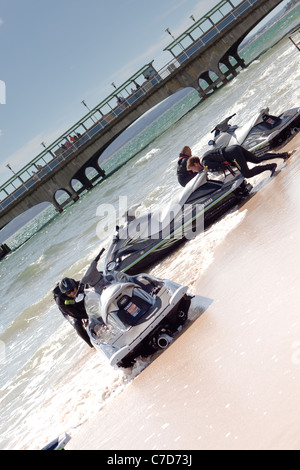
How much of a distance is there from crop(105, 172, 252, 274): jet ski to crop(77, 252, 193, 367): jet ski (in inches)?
129

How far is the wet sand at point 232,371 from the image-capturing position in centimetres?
412

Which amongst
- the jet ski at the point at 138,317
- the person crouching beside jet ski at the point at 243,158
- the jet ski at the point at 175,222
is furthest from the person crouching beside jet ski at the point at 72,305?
the person crouching beside jet ski at the point at 243,158

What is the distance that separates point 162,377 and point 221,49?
42.6m

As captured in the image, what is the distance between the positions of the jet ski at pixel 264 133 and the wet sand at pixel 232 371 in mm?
4078

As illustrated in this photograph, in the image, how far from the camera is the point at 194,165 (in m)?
10.5

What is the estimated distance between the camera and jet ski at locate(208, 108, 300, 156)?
1155 centimetres

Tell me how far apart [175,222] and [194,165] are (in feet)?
3.79

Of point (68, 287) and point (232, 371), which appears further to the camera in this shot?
point (68, 287)

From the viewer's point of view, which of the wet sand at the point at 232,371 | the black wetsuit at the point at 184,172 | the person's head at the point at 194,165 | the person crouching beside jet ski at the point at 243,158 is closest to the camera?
the wet sand at the point at 232,371
